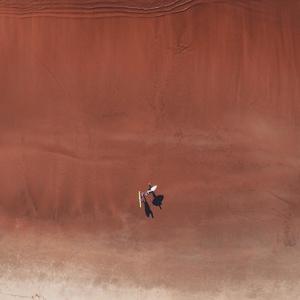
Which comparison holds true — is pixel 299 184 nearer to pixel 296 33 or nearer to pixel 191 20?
pixel 296 33

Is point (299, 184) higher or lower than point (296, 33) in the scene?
lower

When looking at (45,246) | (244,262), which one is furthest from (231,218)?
(45,246)

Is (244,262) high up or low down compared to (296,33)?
down

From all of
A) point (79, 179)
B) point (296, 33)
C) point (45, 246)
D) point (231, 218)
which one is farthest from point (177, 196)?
point (296, 33)

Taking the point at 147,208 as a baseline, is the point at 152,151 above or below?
above

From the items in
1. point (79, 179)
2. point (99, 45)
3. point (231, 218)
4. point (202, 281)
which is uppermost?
point (99, 45)

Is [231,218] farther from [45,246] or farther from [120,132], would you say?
[45,246]
